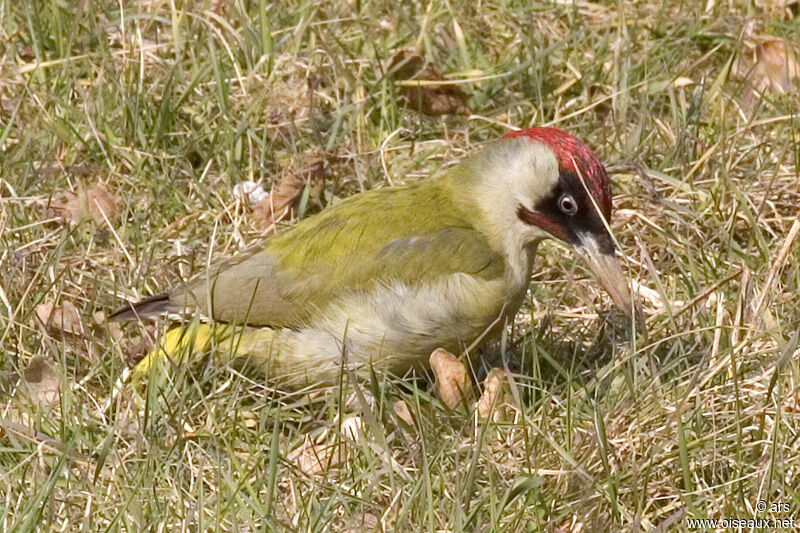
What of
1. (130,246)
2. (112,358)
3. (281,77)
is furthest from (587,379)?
(281,77)

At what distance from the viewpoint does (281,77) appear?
5191 mm

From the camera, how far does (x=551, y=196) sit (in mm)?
3863

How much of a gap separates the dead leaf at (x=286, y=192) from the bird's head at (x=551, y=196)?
856mm

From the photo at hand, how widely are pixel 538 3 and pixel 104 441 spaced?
2.93 m

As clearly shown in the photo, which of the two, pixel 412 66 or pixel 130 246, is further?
pixel 412 66

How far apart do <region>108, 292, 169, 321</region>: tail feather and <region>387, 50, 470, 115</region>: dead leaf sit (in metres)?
1.50

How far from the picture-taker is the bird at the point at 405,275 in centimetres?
382

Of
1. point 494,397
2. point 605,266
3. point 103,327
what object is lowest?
point 103,327

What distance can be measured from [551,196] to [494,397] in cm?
64

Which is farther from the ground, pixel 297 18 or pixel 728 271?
pixel 297 18

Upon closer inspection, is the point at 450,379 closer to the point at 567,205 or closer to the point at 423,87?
the point at 567,205

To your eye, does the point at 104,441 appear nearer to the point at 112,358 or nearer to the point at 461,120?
the point at 112,358

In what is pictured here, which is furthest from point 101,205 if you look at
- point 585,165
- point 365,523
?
point 365,523

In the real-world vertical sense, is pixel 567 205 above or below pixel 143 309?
above
